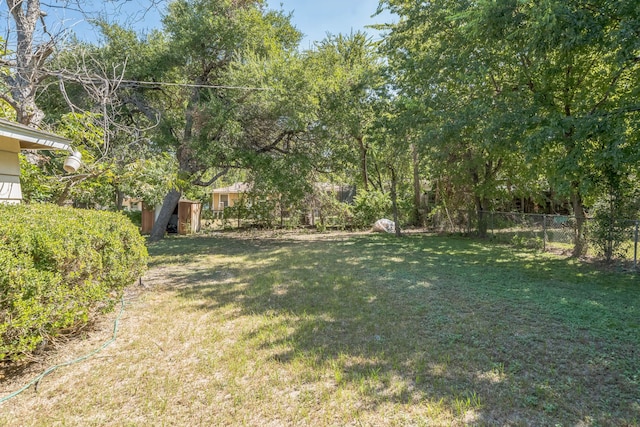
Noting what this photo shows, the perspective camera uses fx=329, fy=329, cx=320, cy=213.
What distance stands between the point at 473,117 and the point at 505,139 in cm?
105

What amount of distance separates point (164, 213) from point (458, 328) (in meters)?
10.8

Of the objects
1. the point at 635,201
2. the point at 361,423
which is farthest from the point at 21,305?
the point at 635,201

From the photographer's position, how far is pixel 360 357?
303cm

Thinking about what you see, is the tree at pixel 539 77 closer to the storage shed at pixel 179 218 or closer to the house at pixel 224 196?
the storage shed at pixel 179 218

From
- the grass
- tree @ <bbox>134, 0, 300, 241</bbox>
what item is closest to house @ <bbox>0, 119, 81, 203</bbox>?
the grass

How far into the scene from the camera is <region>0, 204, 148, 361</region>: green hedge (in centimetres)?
245

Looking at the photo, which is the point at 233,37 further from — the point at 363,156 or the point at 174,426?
the point at 174,426

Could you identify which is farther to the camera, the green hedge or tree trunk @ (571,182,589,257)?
tree trunk @ (571,182,589,257)

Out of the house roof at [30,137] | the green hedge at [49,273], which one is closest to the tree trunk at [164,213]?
the house roof at [30,137]

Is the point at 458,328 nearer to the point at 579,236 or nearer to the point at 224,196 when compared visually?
the point at 579,236

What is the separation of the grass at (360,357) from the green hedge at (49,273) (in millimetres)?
446

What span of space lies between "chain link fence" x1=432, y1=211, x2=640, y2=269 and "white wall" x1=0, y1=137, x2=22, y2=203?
1061 cm

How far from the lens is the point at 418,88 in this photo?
1070 centimetres

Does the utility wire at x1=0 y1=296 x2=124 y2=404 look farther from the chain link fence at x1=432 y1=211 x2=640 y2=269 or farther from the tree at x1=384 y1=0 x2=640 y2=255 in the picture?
the chain link fence at x1=432 y1=211 x2=640 y2=269
